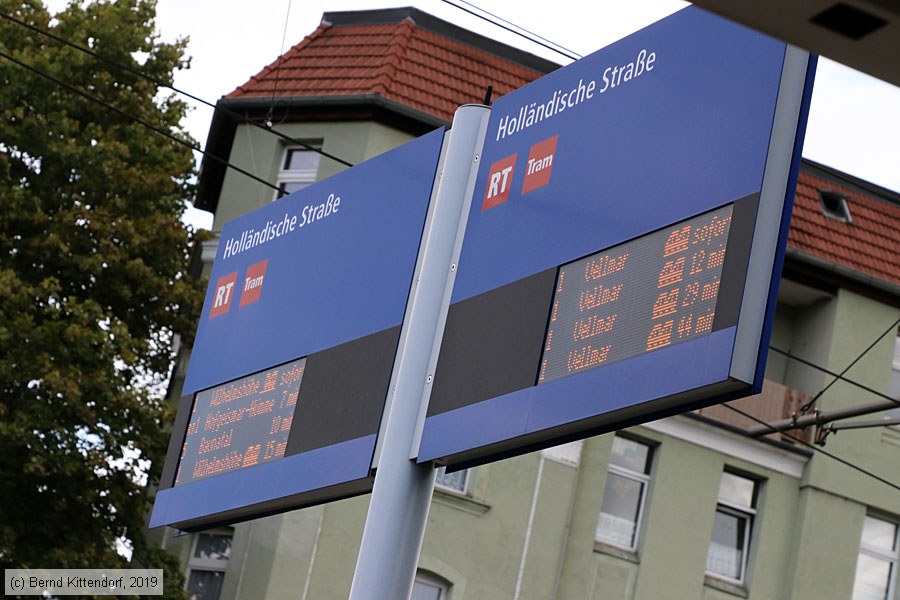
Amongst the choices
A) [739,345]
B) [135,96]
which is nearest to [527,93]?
[739,345]

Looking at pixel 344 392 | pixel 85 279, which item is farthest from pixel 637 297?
pixel 85 279

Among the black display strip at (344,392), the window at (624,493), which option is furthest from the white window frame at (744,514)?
the black display strip at (344,392)

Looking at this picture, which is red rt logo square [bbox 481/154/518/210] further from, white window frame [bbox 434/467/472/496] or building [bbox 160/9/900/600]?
white window frame [bbox 434/467/472/496]

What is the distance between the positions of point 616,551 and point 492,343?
57.0 feet

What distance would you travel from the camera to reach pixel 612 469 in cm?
2659

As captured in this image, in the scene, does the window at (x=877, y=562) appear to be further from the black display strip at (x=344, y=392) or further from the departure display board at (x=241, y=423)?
the black display strip at (x=344, y=392)

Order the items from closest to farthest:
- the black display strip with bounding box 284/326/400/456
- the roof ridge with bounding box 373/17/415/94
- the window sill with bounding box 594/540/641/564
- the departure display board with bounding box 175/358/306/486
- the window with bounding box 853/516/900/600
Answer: the black display strip with bounding box 284/326/400/456 → the departure display board with bounding box 175/358/306/486 → the window sill with bounding box 594/540/641/564 → the roof ridge with bounding box 373/17/415/94 → the window with bounding box 853/516/900/600

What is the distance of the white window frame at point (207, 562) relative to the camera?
24.2 meters

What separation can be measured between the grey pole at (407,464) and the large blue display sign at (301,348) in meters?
0.35

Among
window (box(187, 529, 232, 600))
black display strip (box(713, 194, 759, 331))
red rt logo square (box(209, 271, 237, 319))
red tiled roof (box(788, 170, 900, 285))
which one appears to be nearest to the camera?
black display strip (box(713, 194, 759, 331))

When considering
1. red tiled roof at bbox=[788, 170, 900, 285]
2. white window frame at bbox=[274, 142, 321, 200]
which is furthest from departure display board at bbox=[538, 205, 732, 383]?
red tiled roof at bbox=[788, 170, 900, 285]

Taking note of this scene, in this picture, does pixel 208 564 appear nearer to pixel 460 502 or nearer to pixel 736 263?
pixel 460 502

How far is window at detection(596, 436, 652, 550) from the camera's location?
2633cm

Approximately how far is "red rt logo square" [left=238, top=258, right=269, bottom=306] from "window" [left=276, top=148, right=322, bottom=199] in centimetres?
1432
